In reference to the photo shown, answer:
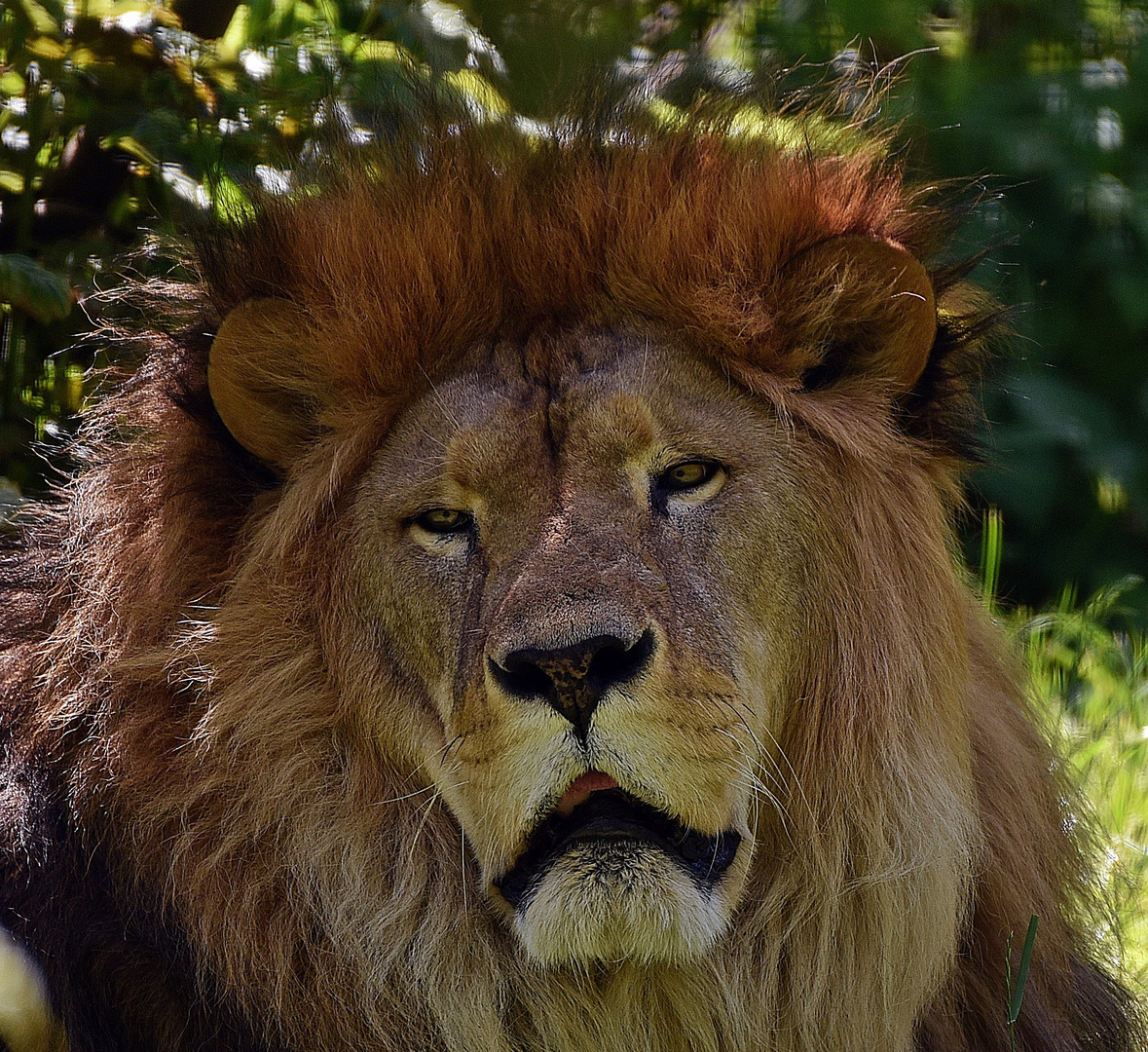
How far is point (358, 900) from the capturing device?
2566 mm

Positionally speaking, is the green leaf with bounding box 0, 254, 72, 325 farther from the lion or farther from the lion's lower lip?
the lion's lower lip

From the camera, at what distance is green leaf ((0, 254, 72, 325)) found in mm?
3137

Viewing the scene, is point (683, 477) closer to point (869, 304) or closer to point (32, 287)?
point (869, 304)

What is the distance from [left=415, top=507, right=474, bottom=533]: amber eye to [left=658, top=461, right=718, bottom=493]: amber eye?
0.32m

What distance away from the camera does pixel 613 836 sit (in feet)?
7.40

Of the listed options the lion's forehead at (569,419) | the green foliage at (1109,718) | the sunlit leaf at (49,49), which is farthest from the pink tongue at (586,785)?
the sunlit leaf at (49,49)

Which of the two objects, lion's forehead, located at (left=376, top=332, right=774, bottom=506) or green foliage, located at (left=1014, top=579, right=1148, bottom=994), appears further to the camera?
green foliage, located at (left=1014, top=579, right=1148, bottom=994)

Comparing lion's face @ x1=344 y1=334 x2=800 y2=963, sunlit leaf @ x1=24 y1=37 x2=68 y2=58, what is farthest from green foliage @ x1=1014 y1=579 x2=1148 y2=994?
sunlit leaf @ x1=24 y1=37 x2=68 y2=58

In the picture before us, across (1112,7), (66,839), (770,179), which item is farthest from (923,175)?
(66,839)

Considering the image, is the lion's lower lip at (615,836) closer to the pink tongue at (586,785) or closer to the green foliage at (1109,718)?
the pink tongue at (586,785)

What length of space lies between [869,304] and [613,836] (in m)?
0.98

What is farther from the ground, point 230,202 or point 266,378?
point 230,202

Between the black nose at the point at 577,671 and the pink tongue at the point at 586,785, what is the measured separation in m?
0.07

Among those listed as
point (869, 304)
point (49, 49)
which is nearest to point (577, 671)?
point (869, 304)
